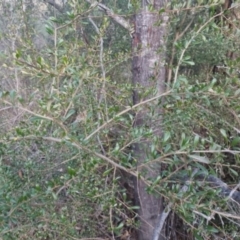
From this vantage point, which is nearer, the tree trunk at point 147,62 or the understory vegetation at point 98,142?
the understory vegetation at point 98,142

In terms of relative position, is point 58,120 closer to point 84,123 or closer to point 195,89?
point 84,123

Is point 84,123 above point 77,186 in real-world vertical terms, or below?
above

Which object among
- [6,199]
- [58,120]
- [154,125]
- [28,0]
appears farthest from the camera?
[28,0]

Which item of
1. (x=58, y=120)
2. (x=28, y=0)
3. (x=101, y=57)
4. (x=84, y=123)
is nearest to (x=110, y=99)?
(x=101, y=57)

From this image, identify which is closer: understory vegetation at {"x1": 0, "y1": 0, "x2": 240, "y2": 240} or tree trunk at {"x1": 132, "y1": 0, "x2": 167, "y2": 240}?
understory vegetation at {"x1": 0, "y1": 0, "x2": 240, "y2": 240}

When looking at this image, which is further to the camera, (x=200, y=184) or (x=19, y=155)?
(x=19, y=155)

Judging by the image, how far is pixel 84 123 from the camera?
139 centimetres

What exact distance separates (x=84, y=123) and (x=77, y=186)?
0.25m

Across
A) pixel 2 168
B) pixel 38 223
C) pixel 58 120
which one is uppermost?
pixel 58 120

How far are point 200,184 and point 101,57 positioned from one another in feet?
2.59

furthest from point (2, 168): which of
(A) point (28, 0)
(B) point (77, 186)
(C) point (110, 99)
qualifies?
(A) point (28, 0)

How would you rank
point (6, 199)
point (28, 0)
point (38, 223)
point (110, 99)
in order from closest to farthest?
point (6, 199), point (38, 223), point (110, 99), point (28, 0)

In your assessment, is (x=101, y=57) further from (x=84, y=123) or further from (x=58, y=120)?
(x=58, y=120)

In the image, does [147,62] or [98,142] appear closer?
[98,142]
